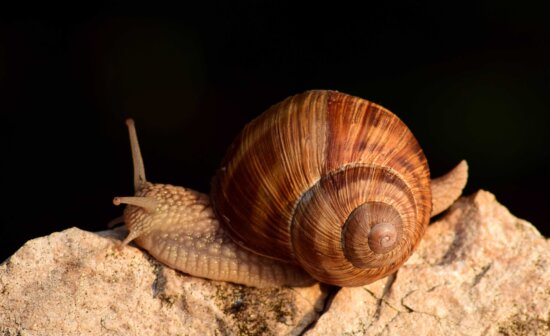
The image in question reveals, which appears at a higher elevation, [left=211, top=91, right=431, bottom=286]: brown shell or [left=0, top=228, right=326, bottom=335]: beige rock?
[left=211, top=91, right=431, bottom=286]: brown shell

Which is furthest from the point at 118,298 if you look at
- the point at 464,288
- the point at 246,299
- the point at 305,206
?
the point at 464,288

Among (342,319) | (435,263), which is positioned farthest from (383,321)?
(435,263)

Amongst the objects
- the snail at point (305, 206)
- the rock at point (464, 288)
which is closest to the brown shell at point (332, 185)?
the snail at point (305, 206)

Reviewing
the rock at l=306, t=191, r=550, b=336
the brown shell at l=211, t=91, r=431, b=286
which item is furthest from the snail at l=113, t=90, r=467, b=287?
the rock at l=306, t=191, r=550, b=336

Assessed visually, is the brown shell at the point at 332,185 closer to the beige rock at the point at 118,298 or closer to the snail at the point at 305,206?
the snail at the point at 305,206

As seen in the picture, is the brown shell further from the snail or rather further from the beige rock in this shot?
the beige rock

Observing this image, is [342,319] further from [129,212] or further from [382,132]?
[129,212]

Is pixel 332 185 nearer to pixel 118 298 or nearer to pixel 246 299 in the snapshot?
pixel 246 299
